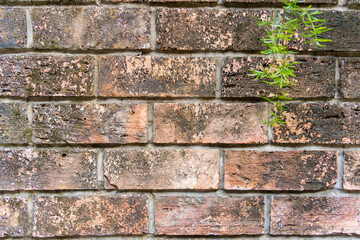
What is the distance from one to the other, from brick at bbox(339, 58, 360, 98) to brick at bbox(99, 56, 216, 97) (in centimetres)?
34

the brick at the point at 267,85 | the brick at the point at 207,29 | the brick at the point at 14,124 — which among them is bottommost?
the brick at the point at 14,124

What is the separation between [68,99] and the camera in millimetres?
637

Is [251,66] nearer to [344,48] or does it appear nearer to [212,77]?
[212,77]

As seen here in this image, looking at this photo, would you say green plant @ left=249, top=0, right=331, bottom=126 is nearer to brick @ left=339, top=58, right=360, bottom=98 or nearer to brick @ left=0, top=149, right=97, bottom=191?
brick @ left=339, top=58, right=360, bottom=98

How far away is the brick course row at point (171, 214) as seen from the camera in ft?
2.11

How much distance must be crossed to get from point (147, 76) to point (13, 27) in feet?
1.20

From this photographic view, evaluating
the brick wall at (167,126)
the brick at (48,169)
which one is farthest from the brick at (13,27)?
the brick at (48,169)

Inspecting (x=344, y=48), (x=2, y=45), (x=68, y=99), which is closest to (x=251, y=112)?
(x=344, y=48)

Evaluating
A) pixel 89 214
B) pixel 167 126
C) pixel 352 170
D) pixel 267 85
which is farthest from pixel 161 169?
pixel 352 170

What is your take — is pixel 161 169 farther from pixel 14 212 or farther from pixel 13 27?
pixel 13 27

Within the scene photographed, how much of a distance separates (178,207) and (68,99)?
41 cm

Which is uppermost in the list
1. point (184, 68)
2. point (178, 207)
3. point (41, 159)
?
point (184, 68)

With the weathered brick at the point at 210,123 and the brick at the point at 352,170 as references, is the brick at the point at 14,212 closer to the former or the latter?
the weathered brick at the point at 210,123

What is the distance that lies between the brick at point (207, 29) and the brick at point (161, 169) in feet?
0.92
